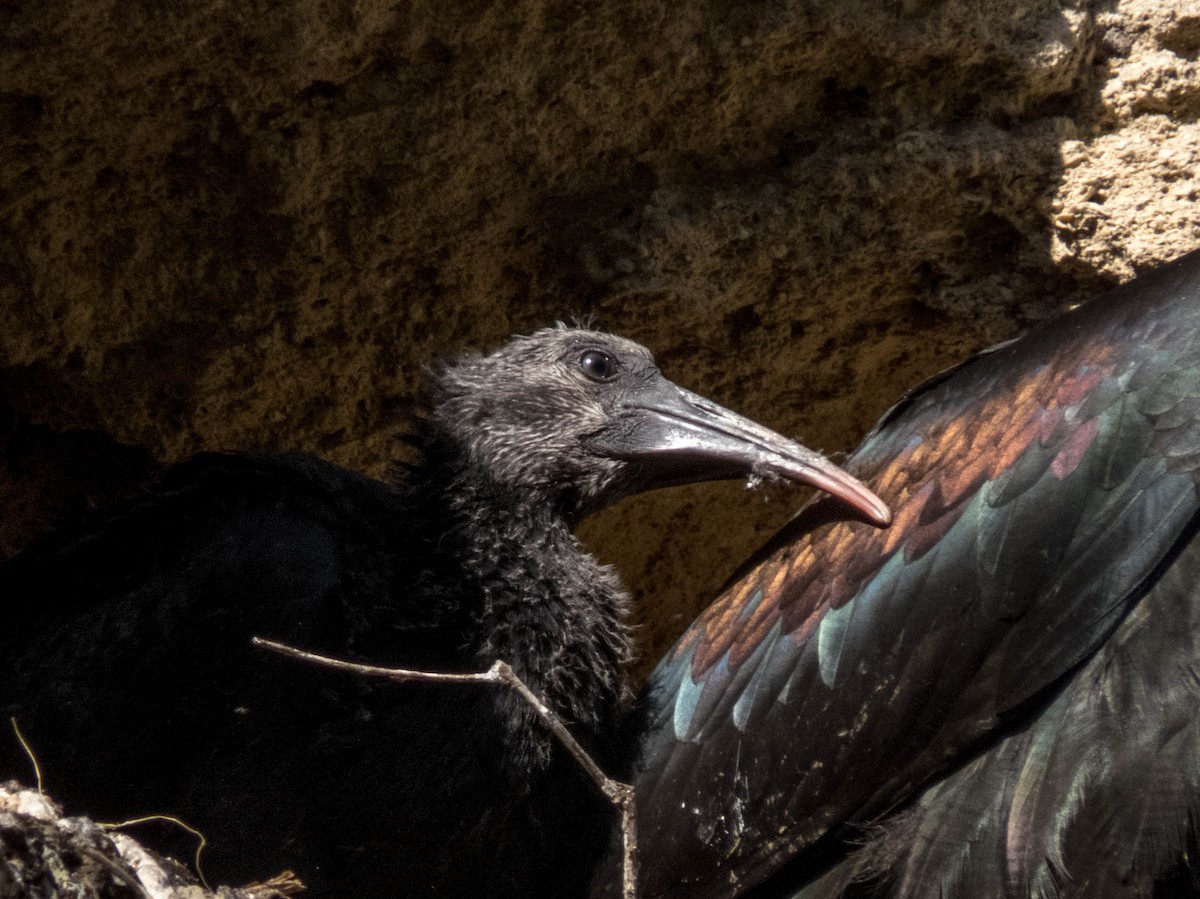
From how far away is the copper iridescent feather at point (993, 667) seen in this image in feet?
9.70

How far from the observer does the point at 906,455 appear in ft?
11.4

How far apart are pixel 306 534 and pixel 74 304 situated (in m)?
1.21

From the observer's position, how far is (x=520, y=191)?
4.20 m

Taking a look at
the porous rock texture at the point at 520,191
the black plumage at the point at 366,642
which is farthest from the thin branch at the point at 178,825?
the porous rock texture at the point at 520,191

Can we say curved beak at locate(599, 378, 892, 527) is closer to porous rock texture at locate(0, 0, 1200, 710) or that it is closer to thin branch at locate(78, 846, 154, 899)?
porous rock texture at locate(0, 0, 1200, 710)

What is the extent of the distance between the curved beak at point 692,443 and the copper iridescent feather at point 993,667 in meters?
0.20

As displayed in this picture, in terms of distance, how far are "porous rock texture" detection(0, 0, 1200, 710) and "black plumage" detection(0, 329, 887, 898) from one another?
673 millimetres

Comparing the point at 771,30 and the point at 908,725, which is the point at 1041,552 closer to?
the point at 908,725

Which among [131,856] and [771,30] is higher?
[771,30]

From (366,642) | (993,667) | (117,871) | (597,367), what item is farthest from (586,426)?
(117,871)

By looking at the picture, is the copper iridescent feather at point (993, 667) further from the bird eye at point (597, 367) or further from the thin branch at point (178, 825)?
the thin branch at point (178, 825)

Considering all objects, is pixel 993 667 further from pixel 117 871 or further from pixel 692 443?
pixel 117 871

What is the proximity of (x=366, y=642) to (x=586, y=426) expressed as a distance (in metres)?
0.75

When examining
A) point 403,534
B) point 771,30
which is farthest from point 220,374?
point 771,30
